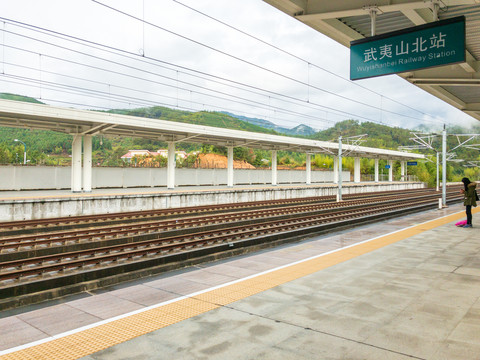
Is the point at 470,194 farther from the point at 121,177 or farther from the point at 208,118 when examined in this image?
the point at 208,118

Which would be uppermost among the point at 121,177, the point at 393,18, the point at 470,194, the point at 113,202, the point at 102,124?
the point at 393,18

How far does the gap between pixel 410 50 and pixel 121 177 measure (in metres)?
27.5

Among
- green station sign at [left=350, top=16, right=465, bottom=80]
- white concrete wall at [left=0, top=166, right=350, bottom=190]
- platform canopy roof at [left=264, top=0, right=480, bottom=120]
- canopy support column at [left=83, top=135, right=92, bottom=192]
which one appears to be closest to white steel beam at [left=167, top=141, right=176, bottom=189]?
white concrete wall at [left=0, top=166, right=350, bottom=190]

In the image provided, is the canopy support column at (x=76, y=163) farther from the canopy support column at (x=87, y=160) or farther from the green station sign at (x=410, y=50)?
the green station sign at (x=410, y=50)

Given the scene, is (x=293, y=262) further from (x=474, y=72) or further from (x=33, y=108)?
(x=33, y=108)

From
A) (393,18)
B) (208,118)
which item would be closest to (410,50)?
(393,18)

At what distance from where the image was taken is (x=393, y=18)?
8078 mm

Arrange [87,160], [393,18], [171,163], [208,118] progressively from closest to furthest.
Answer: [393,18]
[87,160]
[171,163]
[208,118]

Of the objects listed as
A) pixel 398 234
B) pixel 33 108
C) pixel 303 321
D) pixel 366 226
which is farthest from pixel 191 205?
pixel 303 321

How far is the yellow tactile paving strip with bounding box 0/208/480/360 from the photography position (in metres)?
4.28

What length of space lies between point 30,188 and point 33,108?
9.21 m

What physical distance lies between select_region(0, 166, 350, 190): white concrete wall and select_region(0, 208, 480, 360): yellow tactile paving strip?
931 inches

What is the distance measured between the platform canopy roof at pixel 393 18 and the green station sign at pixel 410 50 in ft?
1.36

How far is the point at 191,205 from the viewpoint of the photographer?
25359 millimetres
